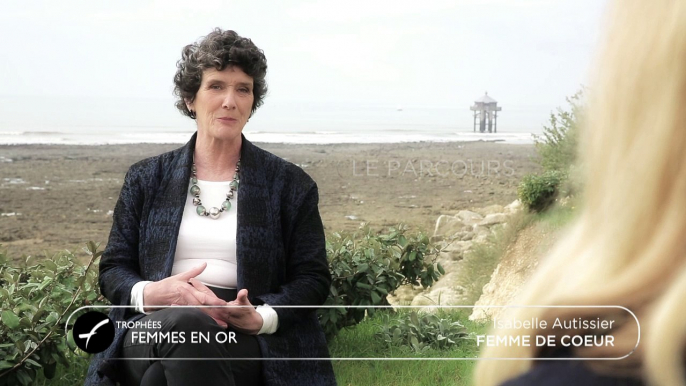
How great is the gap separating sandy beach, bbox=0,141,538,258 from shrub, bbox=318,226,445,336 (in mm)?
79

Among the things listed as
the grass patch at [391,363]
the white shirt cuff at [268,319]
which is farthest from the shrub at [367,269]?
the white shirt cuff at [268,319]

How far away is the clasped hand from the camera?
1.51 metres

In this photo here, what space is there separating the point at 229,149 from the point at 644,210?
1.22m

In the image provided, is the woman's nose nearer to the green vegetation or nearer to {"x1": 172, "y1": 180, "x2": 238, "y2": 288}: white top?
{"x1": 172, "y1": 180, "x2": 238, "y2": 288}: white top

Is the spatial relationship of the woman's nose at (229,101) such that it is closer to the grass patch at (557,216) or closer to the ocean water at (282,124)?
the ocean water at (282,124)

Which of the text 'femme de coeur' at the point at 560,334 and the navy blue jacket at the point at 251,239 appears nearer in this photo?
the text 'femme de coeur' at the point at 560,334

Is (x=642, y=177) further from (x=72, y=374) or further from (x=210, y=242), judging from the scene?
(x=72, y=374)

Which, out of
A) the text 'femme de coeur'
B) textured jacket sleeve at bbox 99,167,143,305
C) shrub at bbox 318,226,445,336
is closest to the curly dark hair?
textured jacket sleeve at bbox 99,167,143,305

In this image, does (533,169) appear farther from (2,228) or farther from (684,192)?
(684,192)

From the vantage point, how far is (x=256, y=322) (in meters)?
1.56

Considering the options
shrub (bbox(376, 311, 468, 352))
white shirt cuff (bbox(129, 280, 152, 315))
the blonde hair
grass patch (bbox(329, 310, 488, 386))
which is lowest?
grass patch (bbox(329, 310, 488, 386))

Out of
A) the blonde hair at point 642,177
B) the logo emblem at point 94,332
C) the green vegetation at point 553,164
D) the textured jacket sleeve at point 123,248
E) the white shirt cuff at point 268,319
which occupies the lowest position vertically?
the logo emblem at point 94,332

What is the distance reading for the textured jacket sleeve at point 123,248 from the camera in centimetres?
154

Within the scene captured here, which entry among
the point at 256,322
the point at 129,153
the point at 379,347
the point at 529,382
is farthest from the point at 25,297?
the point at 529,382
